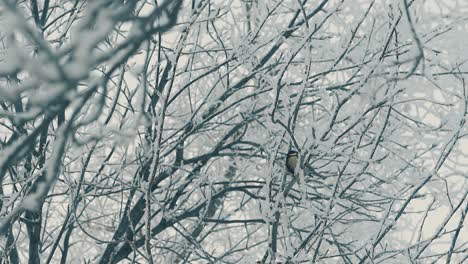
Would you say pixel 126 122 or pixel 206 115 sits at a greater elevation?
pixel 126 122

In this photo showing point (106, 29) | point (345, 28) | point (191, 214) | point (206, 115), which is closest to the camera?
point (106, 29)

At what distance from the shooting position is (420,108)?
9.07 metres

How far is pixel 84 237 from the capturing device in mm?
8922

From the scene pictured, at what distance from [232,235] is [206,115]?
4.43 metres

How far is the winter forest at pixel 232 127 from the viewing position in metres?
1.63

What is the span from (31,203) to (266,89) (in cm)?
444

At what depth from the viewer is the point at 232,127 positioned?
21.0 ft

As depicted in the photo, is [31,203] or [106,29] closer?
[106,29]

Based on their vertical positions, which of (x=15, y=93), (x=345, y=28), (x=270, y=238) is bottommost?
(x=15, y=93)

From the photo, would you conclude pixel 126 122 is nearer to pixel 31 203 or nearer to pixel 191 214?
pixel 191 214

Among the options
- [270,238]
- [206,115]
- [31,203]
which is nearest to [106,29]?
[31,203]

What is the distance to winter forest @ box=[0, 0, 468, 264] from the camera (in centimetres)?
163

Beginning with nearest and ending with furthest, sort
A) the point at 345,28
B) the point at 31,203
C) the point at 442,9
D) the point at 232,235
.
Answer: the point at 31,203 → the point at 345,28 → the point at 442,9 → the point at 232,235

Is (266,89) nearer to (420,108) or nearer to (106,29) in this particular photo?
(420,108)
